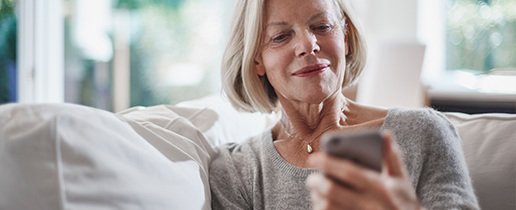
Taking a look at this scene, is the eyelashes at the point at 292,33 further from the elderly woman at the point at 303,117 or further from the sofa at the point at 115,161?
the sofa at the point at 115,161

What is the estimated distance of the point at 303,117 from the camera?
1110mm

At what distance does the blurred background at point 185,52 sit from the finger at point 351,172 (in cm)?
203

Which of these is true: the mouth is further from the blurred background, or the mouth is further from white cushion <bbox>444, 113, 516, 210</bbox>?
the blurred background

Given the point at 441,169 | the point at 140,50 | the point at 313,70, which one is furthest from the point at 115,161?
the point at 140,50

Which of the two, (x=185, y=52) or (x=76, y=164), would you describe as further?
(x=185, y=52)

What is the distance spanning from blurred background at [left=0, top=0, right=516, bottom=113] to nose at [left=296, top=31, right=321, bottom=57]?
1.53 m

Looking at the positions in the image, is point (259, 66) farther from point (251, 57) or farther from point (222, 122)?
point (222, 122)

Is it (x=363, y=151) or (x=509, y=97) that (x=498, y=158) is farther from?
(x=509, y=97)

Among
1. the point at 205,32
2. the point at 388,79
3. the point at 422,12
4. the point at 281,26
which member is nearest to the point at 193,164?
the point at 281,26

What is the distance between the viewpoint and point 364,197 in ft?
1.46

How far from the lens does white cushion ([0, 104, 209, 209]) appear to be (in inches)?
20.3

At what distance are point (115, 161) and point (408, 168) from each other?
636 mm

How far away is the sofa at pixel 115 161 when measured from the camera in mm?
520

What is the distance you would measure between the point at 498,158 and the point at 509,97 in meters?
1.85
